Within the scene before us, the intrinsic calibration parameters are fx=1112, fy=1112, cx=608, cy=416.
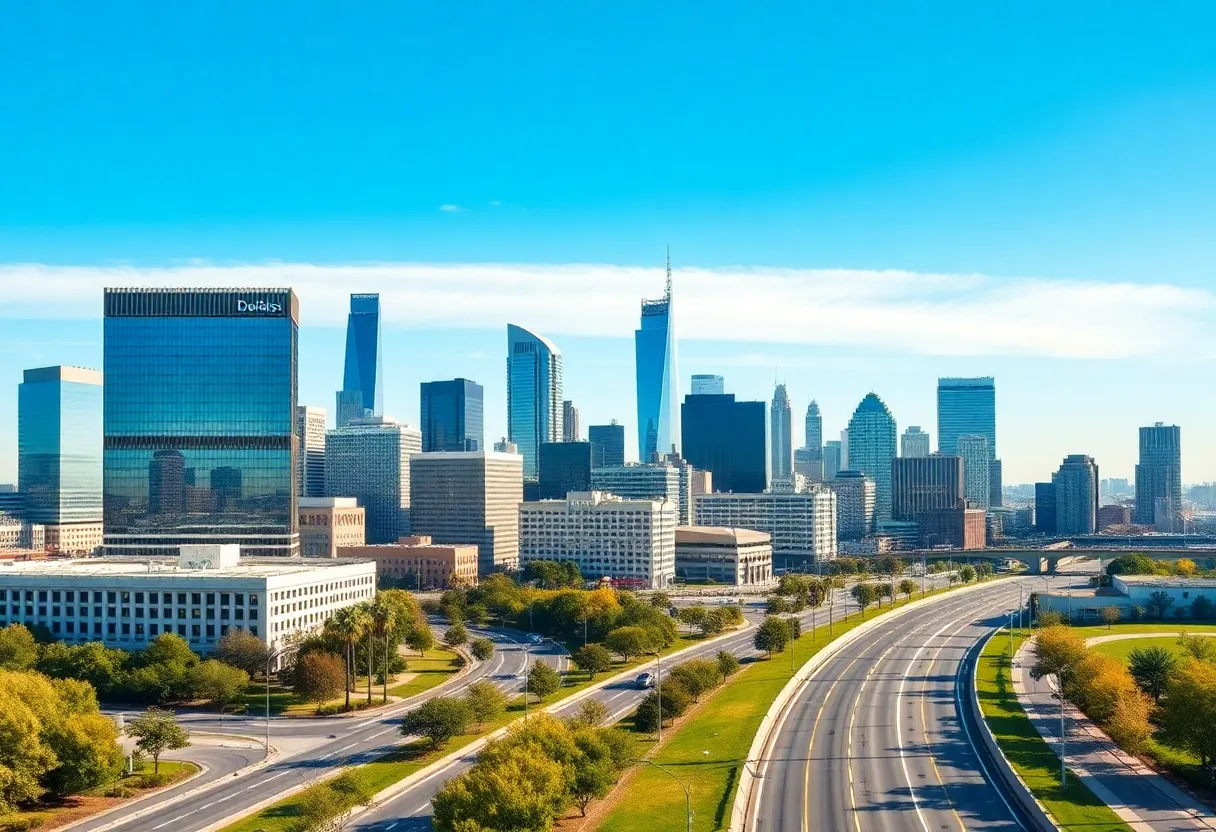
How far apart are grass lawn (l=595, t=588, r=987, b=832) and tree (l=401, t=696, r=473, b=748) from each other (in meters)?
18.1

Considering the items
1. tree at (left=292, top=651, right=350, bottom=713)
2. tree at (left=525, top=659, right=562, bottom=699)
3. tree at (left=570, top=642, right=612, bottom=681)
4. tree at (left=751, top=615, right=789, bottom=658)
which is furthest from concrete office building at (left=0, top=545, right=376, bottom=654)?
tree at (left=751, top=615, right=789, bottom=658)

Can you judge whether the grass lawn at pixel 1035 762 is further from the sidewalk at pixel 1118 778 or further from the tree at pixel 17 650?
the tree at pixel 17 650

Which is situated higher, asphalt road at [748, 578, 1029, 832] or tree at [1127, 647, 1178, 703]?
tree at [1127, 647, 1178, 703]

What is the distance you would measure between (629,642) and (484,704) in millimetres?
48592

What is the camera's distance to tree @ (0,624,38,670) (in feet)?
440

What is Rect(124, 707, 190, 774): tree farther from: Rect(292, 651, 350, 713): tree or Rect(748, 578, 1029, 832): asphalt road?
Rect(748, 578, 1029, 832): asphalt road

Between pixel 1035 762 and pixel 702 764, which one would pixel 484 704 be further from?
pixel 1035 762

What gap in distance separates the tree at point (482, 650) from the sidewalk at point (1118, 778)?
76.6m

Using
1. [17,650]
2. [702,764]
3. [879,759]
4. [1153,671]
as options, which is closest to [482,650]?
[17,650]

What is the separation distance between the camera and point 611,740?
91.4m

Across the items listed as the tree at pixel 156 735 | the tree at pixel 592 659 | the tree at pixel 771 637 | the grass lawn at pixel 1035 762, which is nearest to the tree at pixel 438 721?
the tree at pixel 156 735

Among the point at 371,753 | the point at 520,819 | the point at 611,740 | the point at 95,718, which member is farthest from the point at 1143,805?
the point at 95,718

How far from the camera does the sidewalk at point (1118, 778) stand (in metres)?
80.4

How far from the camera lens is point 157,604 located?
157875mm
